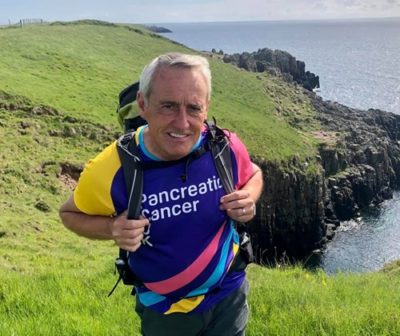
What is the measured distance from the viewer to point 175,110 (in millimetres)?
3301

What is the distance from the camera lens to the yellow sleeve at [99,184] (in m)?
3.31

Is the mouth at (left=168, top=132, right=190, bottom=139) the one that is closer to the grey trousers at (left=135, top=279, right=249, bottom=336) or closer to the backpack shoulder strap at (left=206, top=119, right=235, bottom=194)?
the backpack shoulder strap at (left=206, top=119, right=235, bottom=194)

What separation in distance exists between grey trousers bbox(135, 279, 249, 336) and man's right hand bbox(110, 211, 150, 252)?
659 mm

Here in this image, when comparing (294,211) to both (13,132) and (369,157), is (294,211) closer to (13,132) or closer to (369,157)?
(369,157)

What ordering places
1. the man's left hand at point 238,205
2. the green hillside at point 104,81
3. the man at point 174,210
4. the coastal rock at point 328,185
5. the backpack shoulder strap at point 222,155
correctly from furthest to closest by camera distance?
the coastal rock at point 328,185, the green hillside at point 104,81, the backpack shoulder strap at point 222,155, the man's left hand at point 238,205, the man at point 174,210

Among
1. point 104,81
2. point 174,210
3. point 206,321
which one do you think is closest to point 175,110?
point 174,210

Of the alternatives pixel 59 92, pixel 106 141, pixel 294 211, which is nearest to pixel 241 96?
pixel 294 211

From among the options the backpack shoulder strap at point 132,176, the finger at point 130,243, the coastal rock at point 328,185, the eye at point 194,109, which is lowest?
the coastal rock at point 328,185

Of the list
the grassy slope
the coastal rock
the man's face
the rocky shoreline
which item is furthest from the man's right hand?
the coastal rock

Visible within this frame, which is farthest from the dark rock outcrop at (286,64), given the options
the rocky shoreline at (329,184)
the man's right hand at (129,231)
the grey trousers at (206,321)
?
the man's right hand at (129,231)

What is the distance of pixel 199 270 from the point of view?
346 centimetres

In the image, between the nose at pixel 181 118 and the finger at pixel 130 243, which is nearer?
the finger at pixel 130 243

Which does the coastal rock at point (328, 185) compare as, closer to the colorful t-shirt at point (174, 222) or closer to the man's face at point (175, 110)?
the colorful t-shirt at point (174, 222)

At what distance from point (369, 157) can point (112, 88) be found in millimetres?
32174
